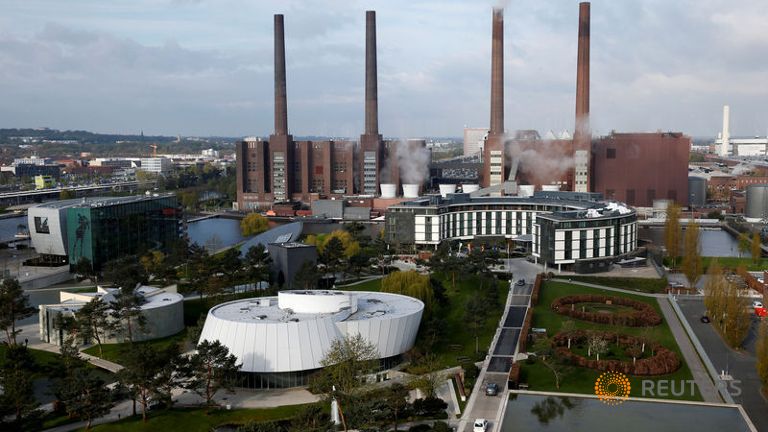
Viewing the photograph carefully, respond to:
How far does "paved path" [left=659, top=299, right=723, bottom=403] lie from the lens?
19.0 m

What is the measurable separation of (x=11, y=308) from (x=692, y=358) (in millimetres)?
21291

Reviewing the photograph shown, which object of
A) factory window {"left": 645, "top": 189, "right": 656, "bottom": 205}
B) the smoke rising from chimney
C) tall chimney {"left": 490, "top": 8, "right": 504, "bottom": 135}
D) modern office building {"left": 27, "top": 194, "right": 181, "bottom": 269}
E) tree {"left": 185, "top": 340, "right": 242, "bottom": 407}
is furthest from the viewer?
the smoke rising from chimney

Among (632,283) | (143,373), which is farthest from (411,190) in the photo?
(143,373)

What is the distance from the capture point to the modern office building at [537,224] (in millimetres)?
34719

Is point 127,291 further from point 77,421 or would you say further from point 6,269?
point 6,269

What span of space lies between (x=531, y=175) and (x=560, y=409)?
150 feet

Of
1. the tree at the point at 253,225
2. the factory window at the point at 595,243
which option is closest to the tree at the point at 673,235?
the factory window at the point at 595,243

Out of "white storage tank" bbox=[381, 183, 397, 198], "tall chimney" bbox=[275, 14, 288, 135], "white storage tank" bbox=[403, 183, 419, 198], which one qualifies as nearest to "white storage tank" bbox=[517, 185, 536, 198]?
"white storage tank" bbox=[403, 183, 419, 198]

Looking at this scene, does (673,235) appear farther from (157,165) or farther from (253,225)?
(157,165)

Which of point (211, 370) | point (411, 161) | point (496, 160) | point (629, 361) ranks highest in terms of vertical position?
point (496, 160)

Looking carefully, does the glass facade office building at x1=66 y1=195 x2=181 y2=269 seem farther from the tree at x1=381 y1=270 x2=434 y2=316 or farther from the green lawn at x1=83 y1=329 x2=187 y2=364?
the tree at x1=381 y1=270 x2=434 y2=316

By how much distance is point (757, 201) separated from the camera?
5853cm

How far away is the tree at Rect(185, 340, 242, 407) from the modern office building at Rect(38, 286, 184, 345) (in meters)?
7.33

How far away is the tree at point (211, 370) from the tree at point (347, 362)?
2357 mm
